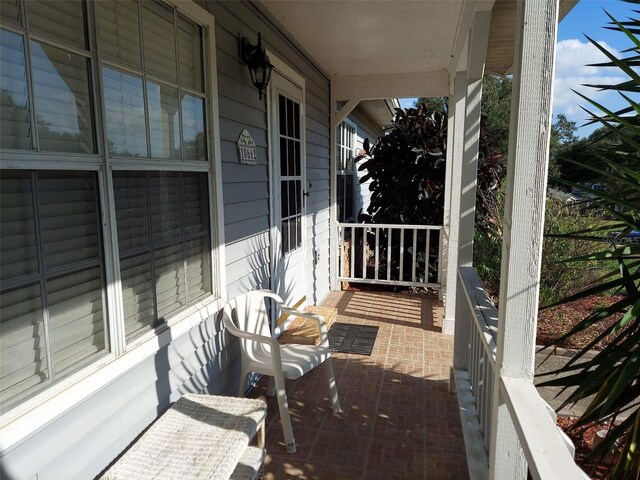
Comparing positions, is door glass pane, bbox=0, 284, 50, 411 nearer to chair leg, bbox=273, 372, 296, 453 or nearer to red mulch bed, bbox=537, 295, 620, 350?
chair leg, bbox=273, 372, 296, 453

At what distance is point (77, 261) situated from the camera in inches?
59.2

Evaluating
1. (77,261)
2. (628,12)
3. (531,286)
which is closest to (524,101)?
(531,286)

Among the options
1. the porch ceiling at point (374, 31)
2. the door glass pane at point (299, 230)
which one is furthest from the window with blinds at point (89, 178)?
the door glass pane at point (299, 230)

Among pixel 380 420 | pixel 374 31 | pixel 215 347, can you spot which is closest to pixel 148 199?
pixel 215 347

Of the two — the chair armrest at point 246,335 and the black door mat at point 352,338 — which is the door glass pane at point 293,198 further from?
the chair armrest at point 246,335

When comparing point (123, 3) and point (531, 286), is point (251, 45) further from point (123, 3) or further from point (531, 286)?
point (531, 286)

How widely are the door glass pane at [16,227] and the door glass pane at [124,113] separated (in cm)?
41

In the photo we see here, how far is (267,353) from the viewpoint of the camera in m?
2.66

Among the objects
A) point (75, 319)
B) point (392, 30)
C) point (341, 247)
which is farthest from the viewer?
point (341, 247)

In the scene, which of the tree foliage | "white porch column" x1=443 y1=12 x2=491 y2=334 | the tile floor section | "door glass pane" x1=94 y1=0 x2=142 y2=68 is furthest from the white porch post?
the tree foliage

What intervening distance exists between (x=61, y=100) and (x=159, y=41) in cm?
72

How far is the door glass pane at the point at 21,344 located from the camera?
1247 mm

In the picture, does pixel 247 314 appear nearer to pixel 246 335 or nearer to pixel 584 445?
pixel 246 335

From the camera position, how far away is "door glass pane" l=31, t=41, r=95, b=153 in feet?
4.34
